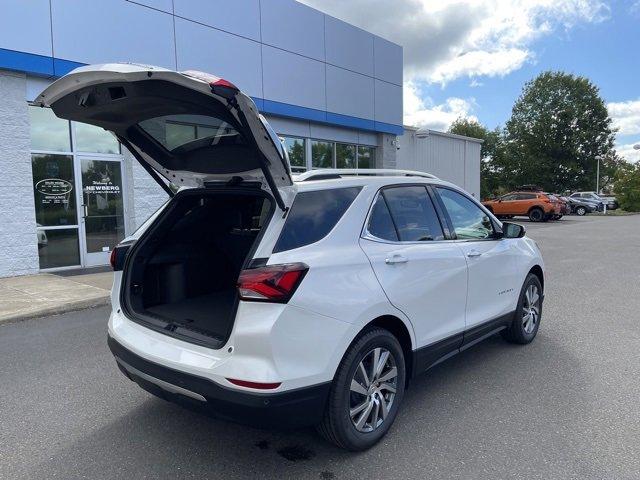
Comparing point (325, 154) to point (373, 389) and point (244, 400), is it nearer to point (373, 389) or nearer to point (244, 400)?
point (373, 389)

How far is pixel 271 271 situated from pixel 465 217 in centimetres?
232

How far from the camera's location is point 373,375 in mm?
3043

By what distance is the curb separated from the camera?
6.11m

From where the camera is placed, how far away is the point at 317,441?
3.12 metres

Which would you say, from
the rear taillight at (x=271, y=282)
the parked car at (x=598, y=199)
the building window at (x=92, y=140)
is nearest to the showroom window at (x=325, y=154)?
the building window at (x=92, y=140)

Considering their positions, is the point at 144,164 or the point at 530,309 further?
the point at 530,309

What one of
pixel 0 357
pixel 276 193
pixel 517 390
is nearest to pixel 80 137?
pixel 0 357

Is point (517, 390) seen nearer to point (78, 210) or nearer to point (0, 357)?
point (0, 357)

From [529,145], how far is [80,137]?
52.1 m

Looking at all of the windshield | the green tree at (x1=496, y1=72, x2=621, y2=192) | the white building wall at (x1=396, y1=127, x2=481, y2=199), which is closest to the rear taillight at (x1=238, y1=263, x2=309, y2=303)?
the windshield

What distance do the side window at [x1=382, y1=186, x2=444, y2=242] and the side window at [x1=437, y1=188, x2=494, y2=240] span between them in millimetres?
287

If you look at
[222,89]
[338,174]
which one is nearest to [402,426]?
[338,174]

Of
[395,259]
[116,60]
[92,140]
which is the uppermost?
[116,60]

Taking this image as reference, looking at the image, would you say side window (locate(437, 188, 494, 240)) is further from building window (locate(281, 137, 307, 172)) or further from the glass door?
building window (locate(281, 137, 307, 172))
